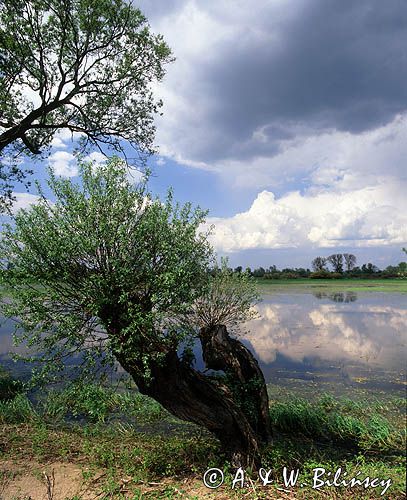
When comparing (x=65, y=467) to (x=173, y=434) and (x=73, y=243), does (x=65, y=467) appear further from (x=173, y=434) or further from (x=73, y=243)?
(x=73, y=243)

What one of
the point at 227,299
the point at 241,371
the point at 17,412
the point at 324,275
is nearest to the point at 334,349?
the point at 227,299

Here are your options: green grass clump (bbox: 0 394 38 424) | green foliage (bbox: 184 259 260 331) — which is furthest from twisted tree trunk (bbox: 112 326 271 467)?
green grass clump (bbox: 0 394 38 424)

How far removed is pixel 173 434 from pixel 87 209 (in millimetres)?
8027

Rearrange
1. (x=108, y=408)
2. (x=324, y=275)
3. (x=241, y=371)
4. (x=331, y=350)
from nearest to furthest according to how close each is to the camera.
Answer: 1. (x=241, y=371)
2. (x=108, y=408)
3. (x=331, y=350)
4. (x=324, y=275)

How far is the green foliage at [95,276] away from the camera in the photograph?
700cm

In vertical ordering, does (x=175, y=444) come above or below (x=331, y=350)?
above

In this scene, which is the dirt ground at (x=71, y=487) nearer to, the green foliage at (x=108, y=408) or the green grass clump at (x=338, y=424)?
the green foliage at (x=108, y=408)

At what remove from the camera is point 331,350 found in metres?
20.6

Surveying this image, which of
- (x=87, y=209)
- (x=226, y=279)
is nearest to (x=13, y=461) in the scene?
(x=87, y=209)

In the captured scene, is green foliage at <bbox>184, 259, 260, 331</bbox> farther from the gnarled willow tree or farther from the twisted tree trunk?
the gnarled willow tree

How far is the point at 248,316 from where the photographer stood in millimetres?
12180

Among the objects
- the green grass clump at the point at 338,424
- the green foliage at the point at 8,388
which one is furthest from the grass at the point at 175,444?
the green foliage at the point at 8,388

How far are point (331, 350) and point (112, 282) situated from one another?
56.4ft

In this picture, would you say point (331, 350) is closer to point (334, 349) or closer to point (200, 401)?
point (334, 349)
